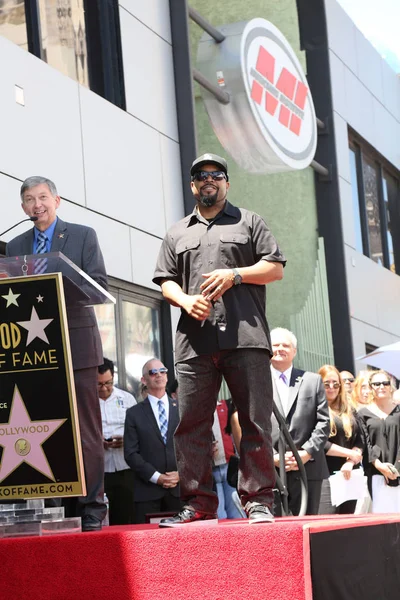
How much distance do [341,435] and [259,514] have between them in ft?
13.4

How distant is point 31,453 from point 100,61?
6322mm

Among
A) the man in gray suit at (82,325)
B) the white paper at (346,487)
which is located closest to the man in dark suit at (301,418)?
the white paper at (346,487)

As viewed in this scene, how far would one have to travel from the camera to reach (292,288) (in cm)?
1546

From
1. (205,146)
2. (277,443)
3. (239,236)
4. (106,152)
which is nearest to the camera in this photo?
(239,236)

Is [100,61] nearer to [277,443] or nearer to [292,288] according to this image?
[277,443]

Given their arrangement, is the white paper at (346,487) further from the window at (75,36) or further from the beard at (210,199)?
the window at (75,36)

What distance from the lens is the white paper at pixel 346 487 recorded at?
7582mm

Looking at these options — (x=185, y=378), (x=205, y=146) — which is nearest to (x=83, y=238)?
(x=185, y=378)

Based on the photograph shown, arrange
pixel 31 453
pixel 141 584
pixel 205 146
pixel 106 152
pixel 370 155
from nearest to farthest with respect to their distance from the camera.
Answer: pixel 141 584 → pixel 31 453 → pixel 106 152 → pixel 205 146 → pixel 370 155

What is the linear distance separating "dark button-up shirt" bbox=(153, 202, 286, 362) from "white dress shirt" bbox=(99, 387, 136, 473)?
136 inches

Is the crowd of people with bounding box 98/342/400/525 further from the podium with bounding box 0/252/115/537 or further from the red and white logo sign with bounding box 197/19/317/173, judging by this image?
the red and white logo sign with bounding box 197/19/317/173

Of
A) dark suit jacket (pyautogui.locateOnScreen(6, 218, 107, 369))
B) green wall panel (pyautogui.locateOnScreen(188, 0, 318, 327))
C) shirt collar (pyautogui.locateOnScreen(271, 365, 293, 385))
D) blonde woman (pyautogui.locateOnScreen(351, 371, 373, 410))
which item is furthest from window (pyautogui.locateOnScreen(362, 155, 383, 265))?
dark suit jacket (pyautogui.locateOnScreen(6, 218, 107, 369))

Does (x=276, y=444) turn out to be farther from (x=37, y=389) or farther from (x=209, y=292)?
(x=37, y=389)

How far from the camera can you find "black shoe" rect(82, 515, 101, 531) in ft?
15.9
